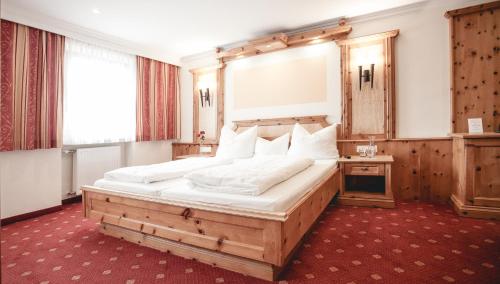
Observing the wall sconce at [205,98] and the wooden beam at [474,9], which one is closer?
the wooden beam at [474,9]

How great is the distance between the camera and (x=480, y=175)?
306cm

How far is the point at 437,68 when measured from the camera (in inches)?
145

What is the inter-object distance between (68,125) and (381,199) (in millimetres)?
4343

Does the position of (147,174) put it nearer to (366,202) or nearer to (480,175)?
(366,202)

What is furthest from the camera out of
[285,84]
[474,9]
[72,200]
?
[285,84]

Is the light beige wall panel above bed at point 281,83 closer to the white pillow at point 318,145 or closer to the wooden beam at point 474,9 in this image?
the white pillow at point 318,145

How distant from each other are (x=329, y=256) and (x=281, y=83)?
10.0 feet

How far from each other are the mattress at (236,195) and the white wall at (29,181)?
1402 millimetres

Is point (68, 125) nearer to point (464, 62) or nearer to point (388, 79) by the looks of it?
point (388, 79)

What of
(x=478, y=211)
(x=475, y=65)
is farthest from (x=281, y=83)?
(x=478, y=211)

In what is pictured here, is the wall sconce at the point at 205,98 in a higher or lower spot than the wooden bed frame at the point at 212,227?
higher

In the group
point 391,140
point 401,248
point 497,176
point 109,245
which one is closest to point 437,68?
point 391,140

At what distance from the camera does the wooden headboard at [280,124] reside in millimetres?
4363

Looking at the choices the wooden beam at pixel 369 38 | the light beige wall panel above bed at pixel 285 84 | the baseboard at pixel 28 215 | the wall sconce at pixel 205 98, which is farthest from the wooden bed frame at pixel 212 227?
the wall sconce at pixel 205 98
